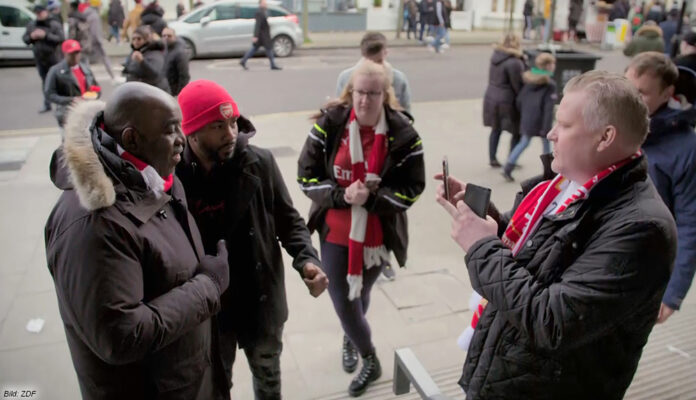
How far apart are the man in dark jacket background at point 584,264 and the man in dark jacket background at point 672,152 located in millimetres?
1264

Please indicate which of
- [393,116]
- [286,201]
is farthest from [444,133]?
[286,201]

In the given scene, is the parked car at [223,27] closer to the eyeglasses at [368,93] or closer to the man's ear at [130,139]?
the eyeglasses at [368,93]

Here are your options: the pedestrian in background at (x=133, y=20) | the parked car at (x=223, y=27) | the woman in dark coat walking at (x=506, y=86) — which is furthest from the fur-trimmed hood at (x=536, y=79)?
the pedestrian in background at (x=133, y=20)

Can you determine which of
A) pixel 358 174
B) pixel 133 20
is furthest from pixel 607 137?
pixel 133 20

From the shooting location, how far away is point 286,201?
2594mm

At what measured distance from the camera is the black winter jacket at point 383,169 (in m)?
3.13

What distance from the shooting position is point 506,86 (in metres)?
6.82

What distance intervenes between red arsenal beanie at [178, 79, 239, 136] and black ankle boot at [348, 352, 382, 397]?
184cm

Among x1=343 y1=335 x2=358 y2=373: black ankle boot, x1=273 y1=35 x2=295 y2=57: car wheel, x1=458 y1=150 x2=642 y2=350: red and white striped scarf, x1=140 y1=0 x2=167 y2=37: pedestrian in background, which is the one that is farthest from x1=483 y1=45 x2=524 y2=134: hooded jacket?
x1=273 y1=35 x2=295 y2=57: car wheel

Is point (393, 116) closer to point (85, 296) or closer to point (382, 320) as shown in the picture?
point (382, 320)

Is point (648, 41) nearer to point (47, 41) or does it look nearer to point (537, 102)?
point (537, 102)

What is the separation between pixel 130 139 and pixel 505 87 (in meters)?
5.88

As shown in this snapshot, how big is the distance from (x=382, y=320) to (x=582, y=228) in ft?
8.51

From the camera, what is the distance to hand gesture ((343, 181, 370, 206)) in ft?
9.91
